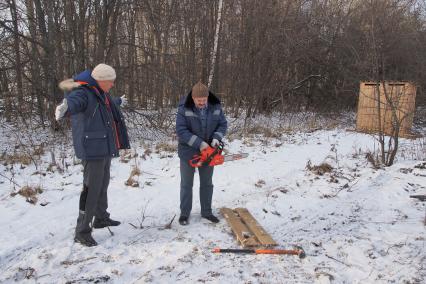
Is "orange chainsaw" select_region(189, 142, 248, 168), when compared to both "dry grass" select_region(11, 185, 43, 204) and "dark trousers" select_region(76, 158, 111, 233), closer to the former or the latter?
"dark trousers" select_region(76, 158, 111, 233)

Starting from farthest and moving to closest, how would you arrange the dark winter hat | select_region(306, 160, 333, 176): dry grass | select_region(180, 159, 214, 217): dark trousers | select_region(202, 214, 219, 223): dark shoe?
select_region(306, 160, 333, 176): dry grass
select_region(202, 214, 219, 223): dark shoe
select_region(180, 159, 214, 217): dark trousers
the dark winter hat

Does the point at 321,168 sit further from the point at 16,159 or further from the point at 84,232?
the point at 16,159

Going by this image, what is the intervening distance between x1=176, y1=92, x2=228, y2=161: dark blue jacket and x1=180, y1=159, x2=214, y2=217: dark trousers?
0.56 ft

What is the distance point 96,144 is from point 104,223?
1101 mm

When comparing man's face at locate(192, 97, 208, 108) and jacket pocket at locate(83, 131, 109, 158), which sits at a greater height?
man's face at locate(192, 97, 208, 108)

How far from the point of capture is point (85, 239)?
3.63m

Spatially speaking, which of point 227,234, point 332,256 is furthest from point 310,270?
point 227,234

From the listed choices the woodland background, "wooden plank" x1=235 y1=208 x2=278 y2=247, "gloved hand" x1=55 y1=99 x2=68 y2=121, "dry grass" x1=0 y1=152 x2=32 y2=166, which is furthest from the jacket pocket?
the woodland background

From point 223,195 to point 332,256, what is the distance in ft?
7.17

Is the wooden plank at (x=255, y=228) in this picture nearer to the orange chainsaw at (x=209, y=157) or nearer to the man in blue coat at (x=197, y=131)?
the man in blue coat at (x=197, y=131)

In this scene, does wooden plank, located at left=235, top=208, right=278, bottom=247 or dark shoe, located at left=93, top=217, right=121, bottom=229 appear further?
dark shoe, located at left=93, top=217, right=121, bottom=229

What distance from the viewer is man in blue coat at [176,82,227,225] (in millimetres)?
3957

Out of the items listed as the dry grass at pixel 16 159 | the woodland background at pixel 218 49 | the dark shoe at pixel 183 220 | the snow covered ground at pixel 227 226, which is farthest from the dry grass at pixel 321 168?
the dry grass at pixel 16 159

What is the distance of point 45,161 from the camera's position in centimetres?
690
